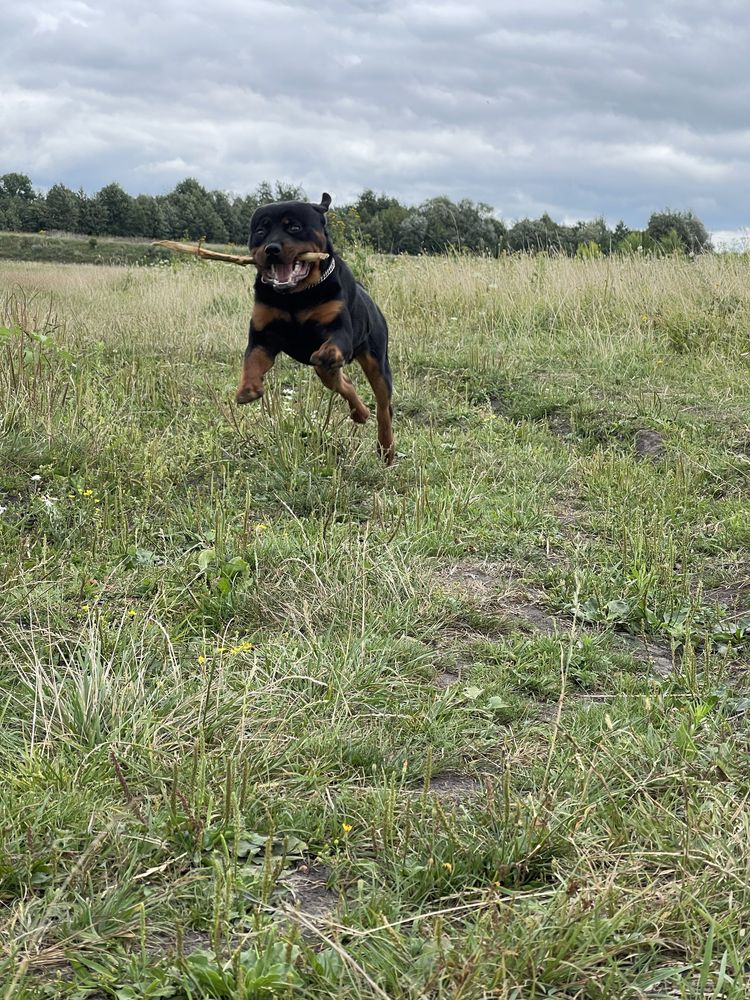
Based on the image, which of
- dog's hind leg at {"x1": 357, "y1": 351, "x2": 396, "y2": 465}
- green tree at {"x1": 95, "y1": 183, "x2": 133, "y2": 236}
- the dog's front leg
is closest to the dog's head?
the dog's front leg

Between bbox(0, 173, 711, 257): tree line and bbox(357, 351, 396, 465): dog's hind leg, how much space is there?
535cm

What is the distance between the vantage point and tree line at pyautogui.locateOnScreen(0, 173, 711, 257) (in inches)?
512

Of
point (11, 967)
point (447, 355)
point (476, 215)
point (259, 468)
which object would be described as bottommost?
point (11, 967)

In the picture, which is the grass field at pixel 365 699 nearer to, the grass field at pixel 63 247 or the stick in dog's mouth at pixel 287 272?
the stick in dog's mouth at pixel 287 272

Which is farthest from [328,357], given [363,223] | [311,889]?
[363,223]

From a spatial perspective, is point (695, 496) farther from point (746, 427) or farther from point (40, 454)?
point (40, 454)

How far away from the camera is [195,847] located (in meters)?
2.07

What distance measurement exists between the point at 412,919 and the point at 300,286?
143 inches

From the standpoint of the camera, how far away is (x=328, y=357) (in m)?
4.64

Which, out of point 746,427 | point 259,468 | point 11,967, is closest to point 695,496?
point 746,427

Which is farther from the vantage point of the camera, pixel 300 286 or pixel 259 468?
pixel 259 468

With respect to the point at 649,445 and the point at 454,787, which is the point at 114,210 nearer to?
the point at 649,445

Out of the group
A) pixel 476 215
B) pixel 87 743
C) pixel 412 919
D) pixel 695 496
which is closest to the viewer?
pixel 412 919

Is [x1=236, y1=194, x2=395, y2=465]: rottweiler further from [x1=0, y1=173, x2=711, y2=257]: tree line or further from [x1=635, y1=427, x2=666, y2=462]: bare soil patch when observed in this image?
[x1=0, y1=173, x2=711, y2=257]: tree line
